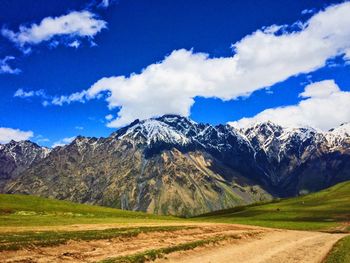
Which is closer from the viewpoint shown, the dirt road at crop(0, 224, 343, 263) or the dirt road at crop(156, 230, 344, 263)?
the dirt road at crop(0, 224, 343, 263)

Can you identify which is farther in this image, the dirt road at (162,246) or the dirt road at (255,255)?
the dirt road at (255,255)

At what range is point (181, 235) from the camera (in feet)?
191

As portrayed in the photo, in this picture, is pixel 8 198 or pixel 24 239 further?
pixel 8 198

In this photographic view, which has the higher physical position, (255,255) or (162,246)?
(162,246)

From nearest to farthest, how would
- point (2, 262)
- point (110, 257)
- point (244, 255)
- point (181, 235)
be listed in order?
point (2, 262) < point (110, 257) < point (244, 255) < point (181, 235)

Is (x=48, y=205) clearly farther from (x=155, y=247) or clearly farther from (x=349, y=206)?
(x=349, y=206)

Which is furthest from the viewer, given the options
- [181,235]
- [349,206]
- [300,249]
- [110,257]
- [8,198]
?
[349,206]

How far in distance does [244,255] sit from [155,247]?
9.42 meters

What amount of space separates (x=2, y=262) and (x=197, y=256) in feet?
60.1

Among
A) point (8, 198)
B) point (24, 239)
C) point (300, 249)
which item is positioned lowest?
point (300, 249)

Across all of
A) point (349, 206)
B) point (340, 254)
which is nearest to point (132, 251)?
point (340, 254)

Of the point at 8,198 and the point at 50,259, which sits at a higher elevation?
the point at 8,198

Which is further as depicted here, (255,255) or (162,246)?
(162,246)

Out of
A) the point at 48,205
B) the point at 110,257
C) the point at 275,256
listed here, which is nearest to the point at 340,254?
the point at 275,256
